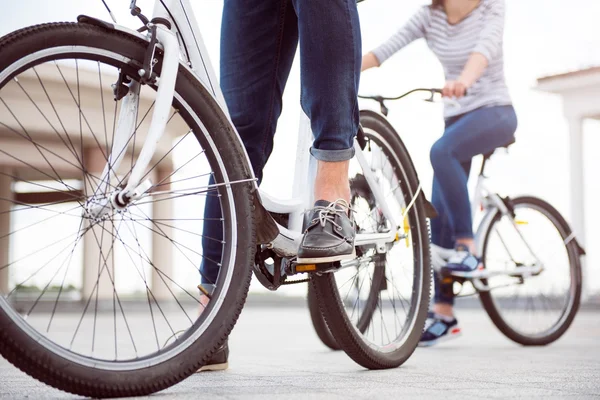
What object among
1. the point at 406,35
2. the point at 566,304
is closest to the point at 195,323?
the point at 406,35

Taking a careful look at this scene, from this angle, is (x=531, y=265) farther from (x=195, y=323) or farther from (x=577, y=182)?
(x=577, y=182)

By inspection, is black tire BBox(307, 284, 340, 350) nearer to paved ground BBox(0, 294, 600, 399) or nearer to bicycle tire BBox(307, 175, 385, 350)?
bicycle tire BBox(307, 175, 385, 350)

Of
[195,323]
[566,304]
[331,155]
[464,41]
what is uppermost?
[464,41]

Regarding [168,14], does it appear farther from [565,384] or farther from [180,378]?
[565,384]

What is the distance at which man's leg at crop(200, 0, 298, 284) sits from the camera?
2.13 m

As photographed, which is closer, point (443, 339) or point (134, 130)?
point (134, 130)

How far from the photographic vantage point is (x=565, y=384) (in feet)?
6.12

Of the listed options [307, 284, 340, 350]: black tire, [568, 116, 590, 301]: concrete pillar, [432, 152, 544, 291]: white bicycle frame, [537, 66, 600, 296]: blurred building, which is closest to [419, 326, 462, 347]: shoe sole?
[432, 152, 544, 291]: white bicycle frame

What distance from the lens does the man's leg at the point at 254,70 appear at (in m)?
2.13

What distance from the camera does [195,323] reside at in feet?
5.26

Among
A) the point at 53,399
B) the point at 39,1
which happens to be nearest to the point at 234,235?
the point at 53,399

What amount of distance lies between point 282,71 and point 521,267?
2.17 meters

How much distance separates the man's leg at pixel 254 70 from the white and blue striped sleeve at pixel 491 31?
1.60 meters

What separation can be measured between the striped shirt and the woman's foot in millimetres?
1010
